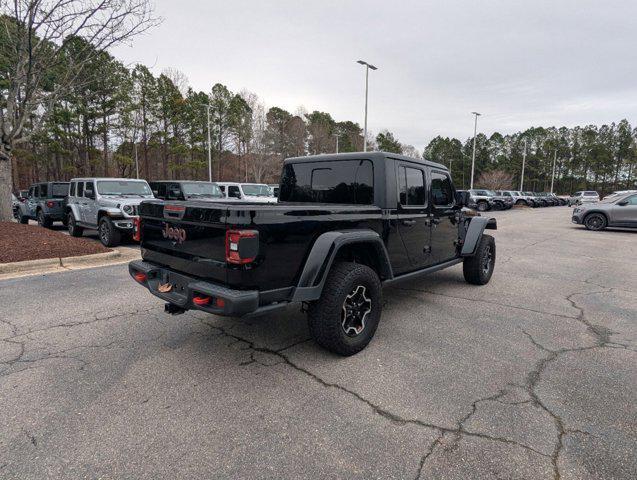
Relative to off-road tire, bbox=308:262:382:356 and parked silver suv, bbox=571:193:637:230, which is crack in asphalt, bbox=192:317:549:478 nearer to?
off-road tire, bbox=308:262:382:356

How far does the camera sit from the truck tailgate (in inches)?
113

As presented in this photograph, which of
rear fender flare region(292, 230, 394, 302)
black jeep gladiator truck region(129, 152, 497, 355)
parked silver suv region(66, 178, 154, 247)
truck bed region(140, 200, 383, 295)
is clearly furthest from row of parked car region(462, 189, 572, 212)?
truck bed region(140, 200, 383, 295)

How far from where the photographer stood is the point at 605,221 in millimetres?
15852

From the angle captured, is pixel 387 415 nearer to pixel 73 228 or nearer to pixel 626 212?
pixel 73 228

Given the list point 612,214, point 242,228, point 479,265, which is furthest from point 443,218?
point 612,214

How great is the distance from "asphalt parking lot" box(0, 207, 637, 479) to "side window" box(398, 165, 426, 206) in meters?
1.45

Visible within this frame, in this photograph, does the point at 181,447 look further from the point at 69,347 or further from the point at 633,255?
the point at 633,255

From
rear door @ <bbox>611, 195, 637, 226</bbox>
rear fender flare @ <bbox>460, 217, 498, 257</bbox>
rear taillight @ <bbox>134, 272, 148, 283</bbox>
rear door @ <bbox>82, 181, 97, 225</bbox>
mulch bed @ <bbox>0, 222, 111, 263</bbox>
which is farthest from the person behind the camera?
rear door @ <bbox>611, 195, 637, 226</bbox>

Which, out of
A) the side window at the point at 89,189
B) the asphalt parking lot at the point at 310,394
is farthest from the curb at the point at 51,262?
the side window at the point at 89,189

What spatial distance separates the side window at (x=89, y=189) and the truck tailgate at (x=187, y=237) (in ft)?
26.0

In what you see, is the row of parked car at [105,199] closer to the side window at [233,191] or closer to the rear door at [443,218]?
the side window at [233,191]

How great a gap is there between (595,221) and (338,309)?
17589mm

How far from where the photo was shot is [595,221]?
16.2 m

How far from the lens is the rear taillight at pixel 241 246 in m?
2.69
